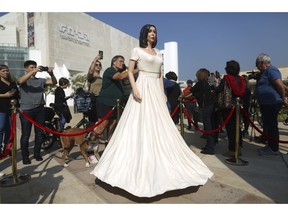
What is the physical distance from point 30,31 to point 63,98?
51049 mm

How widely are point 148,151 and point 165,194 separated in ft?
1.88

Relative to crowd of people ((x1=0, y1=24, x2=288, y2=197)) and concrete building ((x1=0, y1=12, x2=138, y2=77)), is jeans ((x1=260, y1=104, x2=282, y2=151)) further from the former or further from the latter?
concrete building ((x1=0, y1=12, x2=138, y2=77))

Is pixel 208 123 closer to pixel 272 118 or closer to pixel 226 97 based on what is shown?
pixel 226 97

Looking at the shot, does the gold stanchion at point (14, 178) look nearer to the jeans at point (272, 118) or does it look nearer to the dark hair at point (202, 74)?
the dark hair at point (202, 74)

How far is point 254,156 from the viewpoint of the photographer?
15.8ft

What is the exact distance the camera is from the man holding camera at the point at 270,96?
178 inches

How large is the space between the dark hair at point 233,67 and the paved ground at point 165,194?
1.69m

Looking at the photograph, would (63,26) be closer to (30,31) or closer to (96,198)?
(30,31)

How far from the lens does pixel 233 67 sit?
4.59 m

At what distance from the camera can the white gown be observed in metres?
2.76

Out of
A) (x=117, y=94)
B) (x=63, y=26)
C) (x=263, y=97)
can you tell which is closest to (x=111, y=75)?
(x=117, y=94)

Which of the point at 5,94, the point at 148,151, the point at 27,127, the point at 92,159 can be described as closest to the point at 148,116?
the point at 148,151

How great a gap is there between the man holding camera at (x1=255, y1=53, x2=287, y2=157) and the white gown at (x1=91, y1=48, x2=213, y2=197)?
2376 mm

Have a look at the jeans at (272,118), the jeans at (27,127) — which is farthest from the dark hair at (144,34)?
the jeans at (272,118)
